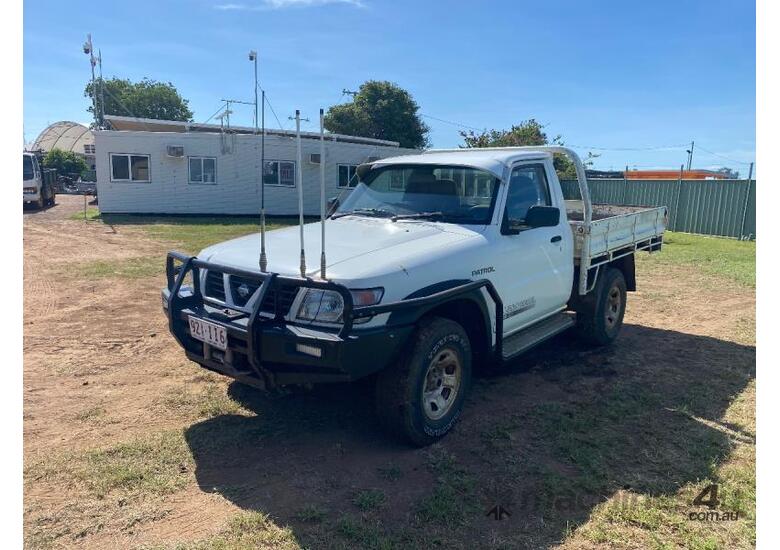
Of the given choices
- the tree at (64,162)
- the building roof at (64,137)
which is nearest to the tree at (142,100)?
the building roof at (64,137)

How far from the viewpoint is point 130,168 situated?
21172mm

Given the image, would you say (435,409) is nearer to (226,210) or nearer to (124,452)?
(124,452)

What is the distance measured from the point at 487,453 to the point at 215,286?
2.25m

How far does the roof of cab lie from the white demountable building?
52.7 ft

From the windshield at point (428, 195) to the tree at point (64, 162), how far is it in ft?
145

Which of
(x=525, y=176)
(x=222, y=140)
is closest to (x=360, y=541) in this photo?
(x=525, y=176)

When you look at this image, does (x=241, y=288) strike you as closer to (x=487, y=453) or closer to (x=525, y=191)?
(x=487, y=453)

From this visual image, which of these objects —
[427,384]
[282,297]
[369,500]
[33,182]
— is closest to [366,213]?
[282,297]

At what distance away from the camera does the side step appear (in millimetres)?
4590

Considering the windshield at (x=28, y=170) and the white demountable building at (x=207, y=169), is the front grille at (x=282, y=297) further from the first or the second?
the windshield at (x=28, y=170)

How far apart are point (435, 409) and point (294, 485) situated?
1.11m

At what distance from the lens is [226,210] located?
2275 cm

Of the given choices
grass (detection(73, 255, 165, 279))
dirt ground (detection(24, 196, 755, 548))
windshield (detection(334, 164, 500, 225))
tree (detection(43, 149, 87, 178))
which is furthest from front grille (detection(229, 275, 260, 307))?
tree (detection(43, 149, 87, 178))

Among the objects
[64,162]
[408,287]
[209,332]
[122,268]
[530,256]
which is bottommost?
[122,268]
